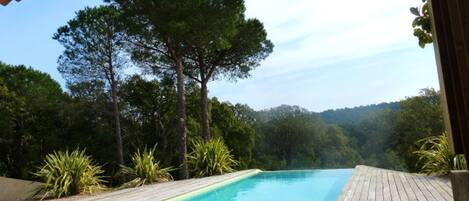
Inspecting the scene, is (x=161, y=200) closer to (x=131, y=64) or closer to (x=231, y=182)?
(x=231, y=182)

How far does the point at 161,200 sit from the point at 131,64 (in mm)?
13226

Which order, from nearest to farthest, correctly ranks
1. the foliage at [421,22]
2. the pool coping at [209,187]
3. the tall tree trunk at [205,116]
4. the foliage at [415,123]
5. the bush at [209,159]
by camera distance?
1. the foliage at [421,22]
2. the pool coping at [209,187]
3. the bush at [209,159]
4. the tall tree trunk at [205,116]
5. the foliage at [415,123]

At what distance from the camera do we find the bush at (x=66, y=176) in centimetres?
787

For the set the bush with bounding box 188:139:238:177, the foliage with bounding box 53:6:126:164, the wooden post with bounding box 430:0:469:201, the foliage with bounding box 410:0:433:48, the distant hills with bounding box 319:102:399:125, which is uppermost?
the foliage with bounding box 53:6:126:164

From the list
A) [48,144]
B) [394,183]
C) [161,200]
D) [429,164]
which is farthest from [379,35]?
[48,144]

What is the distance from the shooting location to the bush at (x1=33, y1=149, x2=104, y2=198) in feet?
25.8

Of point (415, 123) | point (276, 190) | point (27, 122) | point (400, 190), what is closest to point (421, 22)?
point (400, 190)

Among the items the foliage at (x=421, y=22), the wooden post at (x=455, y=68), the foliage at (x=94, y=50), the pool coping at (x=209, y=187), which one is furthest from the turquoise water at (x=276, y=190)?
the foliage at (x=94, y=50)

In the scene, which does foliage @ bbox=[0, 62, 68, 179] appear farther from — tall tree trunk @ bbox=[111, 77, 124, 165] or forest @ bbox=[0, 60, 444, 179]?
tall tree trunk @ bbox=[111, 77, 124, 165]

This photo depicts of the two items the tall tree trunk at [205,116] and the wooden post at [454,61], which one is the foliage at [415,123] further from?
the wooden post at [454,61]

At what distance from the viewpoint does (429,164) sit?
299 inches

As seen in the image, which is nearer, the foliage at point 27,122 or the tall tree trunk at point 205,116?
the tall tree trunk at point 205,116

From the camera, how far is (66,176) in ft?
26.1

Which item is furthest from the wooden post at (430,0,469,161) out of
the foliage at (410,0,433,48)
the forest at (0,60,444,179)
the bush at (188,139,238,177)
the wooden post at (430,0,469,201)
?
the forest at (0,60,444,179)
